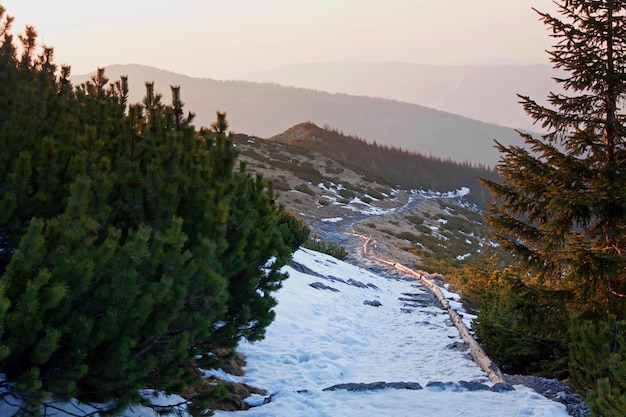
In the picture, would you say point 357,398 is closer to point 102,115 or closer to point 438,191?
point 102,115

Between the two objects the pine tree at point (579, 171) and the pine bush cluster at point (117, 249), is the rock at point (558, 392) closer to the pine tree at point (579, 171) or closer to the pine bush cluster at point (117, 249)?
the pine tree at point (579, 171)

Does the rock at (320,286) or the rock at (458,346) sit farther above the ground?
the rock at (458,346)

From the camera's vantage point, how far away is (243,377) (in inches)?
291

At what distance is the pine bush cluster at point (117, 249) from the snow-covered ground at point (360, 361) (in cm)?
186

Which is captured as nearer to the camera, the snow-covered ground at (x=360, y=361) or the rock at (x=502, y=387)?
the snow-covered ground at (x=360, y=361)

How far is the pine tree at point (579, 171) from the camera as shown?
7.33 m

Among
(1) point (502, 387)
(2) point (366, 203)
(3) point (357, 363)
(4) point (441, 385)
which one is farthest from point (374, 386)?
(2) point (366, 203)

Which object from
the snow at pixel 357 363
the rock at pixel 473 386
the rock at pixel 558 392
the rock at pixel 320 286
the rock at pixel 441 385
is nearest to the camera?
the rock at pixel 558 392

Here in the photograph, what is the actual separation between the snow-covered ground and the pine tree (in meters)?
1.94

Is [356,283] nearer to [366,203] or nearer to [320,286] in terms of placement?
[320,286]

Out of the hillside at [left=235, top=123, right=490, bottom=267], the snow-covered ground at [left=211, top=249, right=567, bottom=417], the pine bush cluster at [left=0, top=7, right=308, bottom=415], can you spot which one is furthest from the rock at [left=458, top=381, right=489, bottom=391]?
the hillside at [left=235, top=123, right=490, bottom=267]

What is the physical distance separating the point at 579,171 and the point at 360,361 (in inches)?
186

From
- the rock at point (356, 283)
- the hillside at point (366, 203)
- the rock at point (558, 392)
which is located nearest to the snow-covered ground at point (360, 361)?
the rock at point (558, 392)

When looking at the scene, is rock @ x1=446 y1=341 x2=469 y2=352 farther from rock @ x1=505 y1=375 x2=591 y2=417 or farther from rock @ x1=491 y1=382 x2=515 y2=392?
rock @ x1=491 y1=382 x2=515 y2=392
